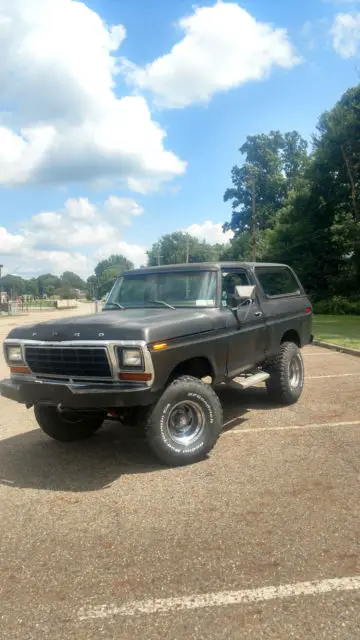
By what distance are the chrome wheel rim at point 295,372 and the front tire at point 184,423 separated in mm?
2424

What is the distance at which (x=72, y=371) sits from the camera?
4.58 metres

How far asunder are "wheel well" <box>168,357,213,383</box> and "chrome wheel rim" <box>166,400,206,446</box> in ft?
1.05

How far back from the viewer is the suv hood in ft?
14.2

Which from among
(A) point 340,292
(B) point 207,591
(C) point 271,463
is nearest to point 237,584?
(B) point 207,591

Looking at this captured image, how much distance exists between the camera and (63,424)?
5.48m

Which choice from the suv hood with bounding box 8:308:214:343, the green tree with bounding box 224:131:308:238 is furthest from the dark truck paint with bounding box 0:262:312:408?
the green tree with bounding box 224:131:308:238

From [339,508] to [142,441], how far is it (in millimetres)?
2502

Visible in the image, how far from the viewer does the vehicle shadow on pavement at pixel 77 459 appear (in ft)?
14.5

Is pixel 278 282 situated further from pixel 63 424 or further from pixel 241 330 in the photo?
pixel 63 424

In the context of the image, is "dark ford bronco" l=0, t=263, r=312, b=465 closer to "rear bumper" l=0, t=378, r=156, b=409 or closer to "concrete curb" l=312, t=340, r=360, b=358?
"rear bumper" l=0, t=378, r=156, b=409

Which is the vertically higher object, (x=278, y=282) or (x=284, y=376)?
(x=278, y=282)

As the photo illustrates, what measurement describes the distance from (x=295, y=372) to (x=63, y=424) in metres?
3.42

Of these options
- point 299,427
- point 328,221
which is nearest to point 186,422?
point 299,427

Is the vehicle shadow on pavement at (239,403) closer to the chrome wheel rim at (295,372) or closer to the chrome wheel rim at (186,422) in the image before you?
the chrome wheel rim at (295,372)
